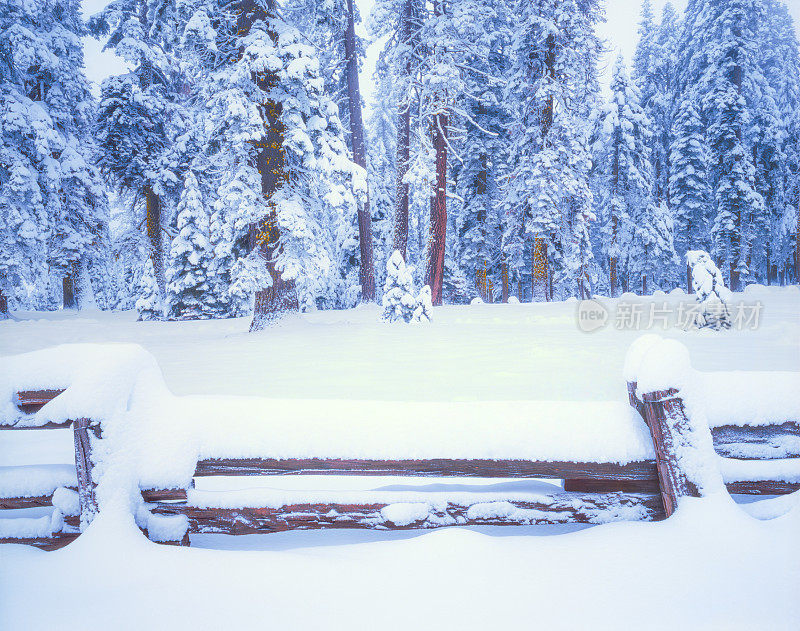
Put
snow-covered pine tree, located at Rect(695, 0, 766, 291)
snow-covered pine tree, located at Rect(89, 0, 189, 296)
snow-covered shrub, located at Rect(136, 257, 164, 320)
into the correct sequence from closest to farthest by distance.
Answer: snow-covered pine tree, located at Rect(89, 0, 189, 296), snow-covered shrub, located at Rect(136, 257, 164, 320), snow-covered pine tree, located at Rect(695, 0, 766, 291)

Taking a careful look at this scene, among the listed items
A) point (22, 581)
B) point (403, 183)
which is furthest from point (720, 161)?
point (22, 581)

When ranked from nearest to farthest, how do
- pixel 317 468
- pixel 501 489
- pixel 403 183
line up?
pixel 317 468
pixel 501 489
pixel 403 183

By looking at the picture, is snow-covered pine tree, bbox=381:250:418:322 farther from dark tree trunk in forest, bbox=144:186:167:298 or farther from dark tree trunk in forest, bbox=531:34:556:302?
dark tree trunk in forest, bbox=144:186:167:298

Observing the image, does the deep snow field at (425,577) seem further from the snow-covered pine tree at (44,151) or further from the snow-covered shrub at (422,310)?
the snow-covered pine tree at (44,151)

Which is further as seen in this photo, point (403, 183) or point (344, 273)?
point (344, 273)

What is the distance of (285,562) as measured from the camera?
218cm

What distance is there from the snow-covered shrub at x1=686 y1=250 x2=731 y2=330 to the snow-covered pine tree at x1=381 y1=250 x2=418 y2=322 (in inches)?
240

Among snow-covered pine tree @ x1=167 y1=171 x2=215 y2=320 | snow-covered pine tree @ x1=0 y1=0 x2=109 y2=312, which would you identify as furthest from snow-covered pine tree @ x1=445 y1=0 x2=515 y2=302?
snow-covered pine tree @ x1=0 y1=0 x2=109 y2=312

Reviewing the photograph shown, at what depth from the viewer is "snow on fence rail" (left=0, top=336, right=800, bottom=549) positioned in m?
2.22

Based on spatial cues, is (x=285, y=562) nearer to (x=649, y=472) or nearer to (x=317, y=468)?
(x=317, y=468)

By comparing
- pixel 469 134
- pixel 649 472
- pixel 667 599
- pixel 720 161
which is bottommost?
pixel 667 599

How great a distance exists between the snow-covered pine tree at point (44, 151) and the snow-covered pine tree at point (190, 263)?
3611 mm

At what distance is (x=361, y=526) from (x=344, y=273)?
19.6 meters

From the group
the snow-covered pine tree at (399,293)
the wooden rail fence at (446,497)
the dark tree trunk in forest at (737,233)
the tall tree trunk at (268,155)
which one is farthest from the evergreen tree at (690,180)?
the wooden rail fence at (446,497)
